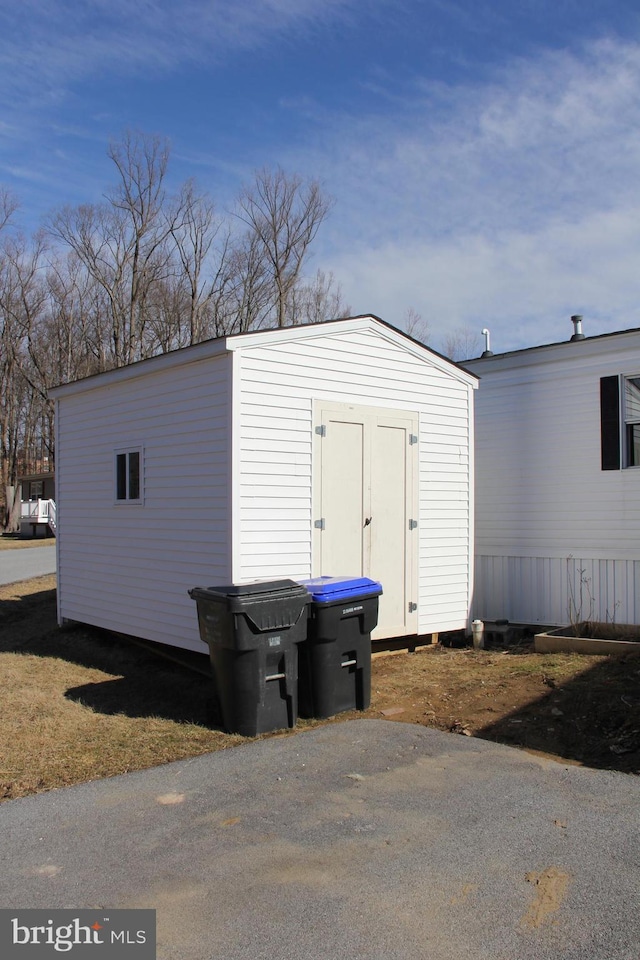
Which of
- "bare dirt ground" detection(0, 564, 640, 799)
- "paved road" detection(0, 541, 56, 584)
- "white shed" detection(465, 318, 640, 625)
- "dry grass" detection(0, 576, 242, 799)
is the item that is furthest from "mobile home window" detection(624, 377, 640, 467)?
"paved road" detection(0, 541, 56, 584)

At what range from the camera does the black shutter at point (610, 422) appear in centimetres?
966

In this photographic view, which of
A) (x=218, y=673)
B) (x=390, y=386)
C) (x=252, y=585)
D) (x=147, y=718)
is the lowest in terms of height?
(x=147, y=718)

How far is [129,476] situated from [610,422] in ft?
18.6

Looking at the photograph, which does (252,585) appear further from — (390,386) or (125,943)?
(390,386)

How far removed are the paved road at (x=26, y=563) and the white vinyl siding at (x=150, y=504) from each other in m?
6.68

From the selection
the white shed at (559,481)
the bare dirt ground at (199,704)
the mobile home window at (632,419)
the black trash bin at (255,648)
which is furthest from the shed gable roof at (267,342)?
the bare dirt ground at (199,704)

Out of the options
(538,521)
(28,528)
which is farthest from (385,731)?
(28,528)

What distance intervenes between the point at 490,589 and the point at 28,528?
28632 mm

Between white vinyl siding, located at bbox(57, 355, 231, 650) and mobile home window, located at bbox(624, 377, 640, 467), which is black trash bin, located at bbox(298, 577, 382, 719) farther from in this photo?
mobile home window, located at bbox(624, 377, 640, 467)

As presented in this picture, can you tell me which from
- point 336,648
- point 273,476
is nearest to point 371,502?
point 273,476

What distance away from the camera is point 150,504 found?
845 centimetres

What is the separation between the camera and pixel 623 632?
9.16 m

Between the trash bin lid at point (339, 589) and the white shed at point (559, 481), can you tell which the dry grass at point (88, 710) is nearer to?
the trash bin lid at point (339, 589)

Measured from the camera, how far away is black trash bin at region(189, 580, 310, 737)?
566cm
